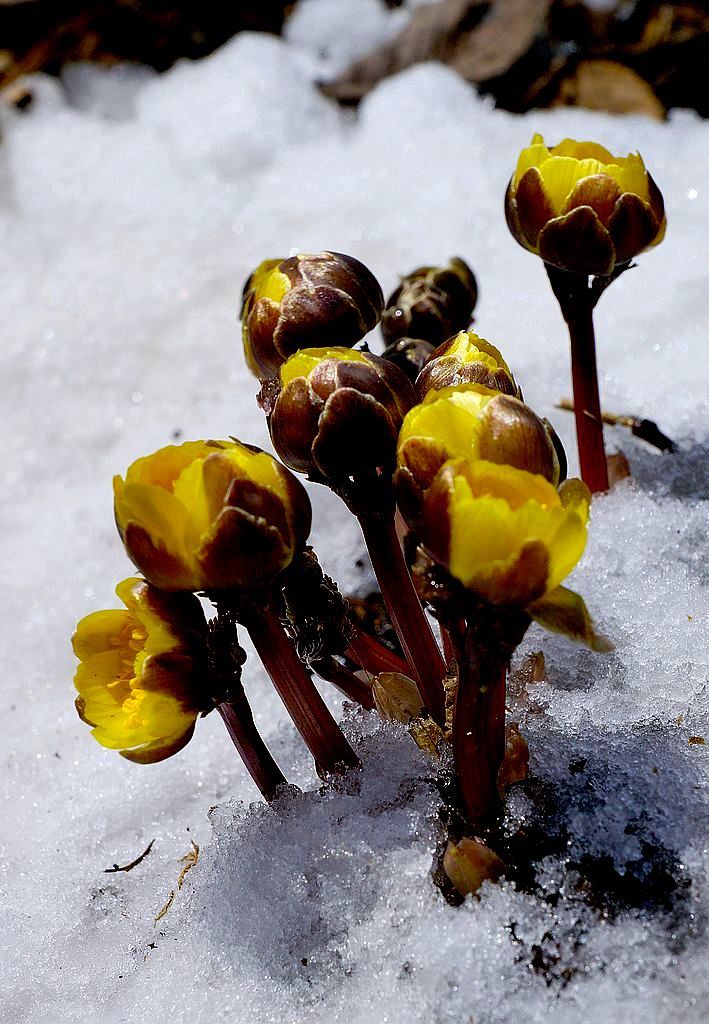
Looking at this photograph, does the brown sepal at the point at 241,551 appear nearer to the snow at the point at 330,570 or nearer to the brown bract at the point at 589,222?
the snow at the point at 330,570

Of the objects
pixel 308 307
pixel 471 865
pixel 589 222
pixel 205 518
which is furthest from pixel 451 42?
pixel 471 865

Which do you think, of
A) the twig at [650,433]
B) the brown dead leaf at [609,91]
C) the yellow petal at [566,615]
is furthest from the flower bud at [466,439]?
the brown dead leaf at [609,91]

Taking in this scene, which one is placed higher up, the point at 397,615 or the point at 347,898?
the point at 397,615

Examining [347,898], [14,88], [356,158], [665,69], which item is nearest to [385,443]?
[347,898]

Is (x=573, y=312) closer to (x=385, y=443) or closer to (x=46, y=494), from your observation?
(x=385, y=443)

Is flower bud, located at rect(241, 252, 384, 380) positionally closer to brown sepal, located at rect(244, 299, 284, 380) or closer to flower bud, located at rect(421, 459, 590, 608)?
brown sepal, located at rect(244, 299, 284, 380)

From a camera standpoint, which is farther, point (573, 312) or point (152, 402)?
point (152, 402)
